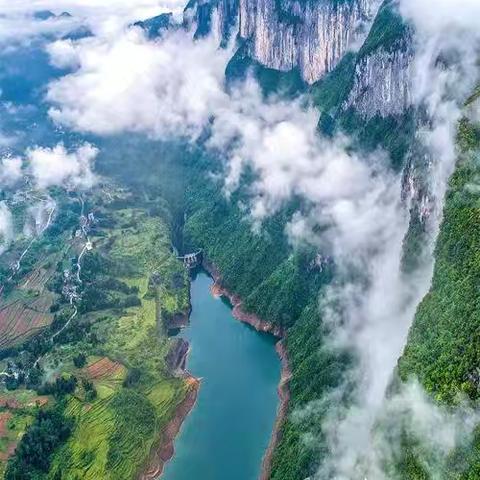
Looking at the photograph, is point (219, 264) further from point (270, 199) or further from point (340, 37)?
point (340, 37)

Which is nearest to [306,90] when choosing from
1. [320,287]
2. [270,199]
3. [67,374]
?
[270,199]

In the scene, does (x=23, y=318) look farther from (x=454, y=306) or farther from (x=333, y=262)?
(x=454, y=306)

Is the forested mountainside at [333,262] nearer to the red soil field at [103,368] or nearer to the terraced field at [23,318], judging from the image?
the red soil field at [103,368]

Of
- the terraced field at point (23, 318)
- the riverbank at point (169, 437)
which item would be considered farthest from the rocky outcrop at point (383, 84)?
the terraced field at point (23, 318)

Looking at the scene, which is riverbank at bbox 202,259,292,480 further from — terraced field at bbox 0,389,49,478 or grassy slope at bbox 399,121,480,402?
terraced field at bbox 0,389,49,478

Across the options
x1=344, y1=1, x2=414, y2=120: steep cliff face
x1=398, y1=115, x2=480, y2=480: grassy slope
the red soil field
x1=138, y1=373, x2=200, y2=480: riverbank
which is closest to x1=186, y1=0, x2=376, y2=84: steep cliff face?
x1=344, y1=1, x2=414, y2=120: steep cliff face

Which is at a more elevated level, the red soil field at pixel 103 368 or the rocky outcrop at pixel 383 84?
the rocky outcrop at pixel 383 84
